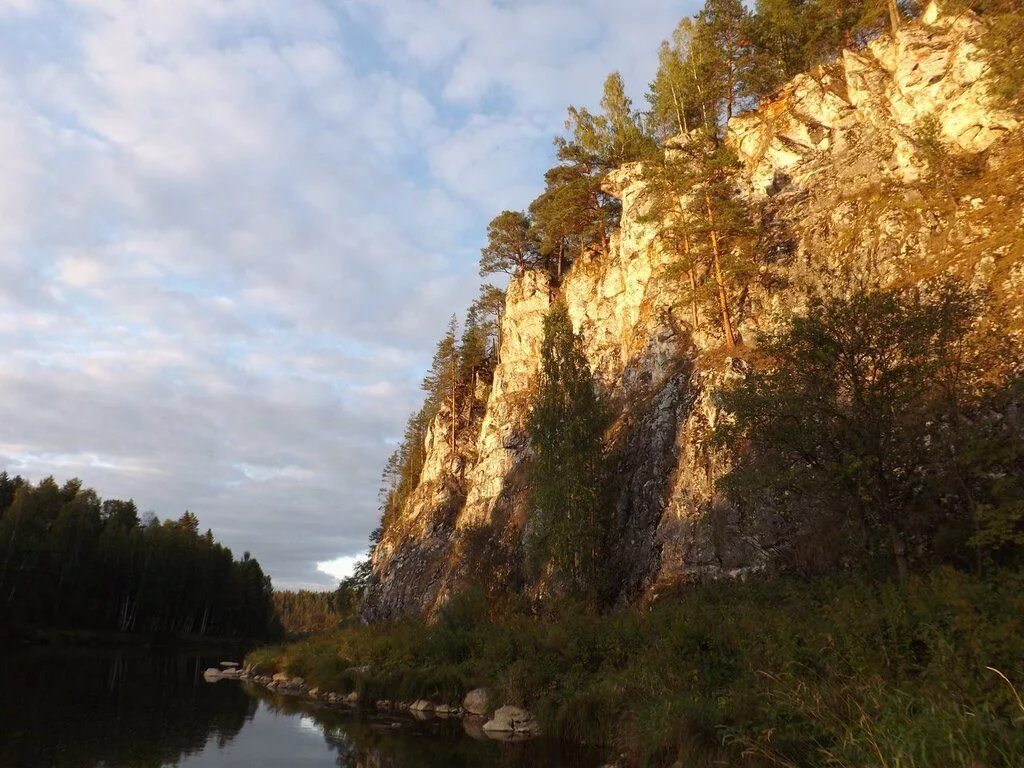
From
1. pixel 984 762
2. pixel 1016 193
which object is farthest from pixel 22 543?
pixel 1016 193

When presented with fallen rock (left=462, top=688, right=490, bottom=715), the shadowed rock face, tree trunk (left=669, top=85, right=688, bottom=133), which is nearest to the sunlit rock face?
the shadowed rock face

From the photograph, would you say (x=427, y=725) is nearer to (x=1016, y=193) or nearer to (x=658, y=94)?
(x=1016, y=193)

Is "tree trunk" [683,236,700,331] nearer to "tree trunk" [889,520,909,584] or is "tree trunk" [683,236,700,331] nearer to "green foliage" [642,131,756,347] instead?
"green foliage" [642,131,756,347]

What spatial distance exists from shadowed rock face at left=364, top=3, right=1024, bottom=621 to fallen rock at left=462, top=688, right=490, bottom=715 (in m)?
9.45

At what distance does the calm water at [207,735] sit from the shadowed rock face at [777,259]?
→ 13130mm

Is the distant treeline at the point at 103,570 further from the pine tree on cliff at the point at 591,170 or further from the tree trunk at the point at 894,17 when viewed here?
the tree trunk at the point at 894,17

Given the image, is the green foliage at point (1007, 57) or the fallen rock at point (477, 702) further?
the green foliage at point (1007, 57)

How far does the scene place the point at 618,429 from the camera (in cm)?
4138

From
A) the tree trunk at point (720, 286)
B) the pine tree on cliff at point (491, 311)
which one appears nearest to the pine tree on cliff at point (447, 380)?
the pine tree on cliff at point (491, 311)

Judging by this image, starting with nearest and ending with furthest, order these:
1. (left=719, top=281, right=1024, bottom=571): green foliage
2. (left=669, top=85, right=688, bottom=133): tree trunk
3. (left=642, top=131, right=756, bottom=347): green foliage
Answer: (left=719, top=281, right=1024, bottom=571): green foliage, (left=642, top=131, right=756, bottom=347): green foliage, (left=669, top=85, right=688, bottom=133): tree trunk

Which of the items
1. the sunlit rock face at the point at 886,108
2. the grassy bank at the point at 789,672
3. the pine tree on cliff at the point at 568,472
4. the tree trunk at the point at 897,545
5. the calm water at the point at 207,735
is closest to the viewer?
the grassy bank at the point at 789,672

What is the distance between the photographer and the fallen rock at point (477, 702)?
26234mm

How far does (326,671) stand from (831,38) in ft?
194

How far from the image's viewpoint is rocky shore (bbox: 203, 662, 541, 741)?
75.6 feet
